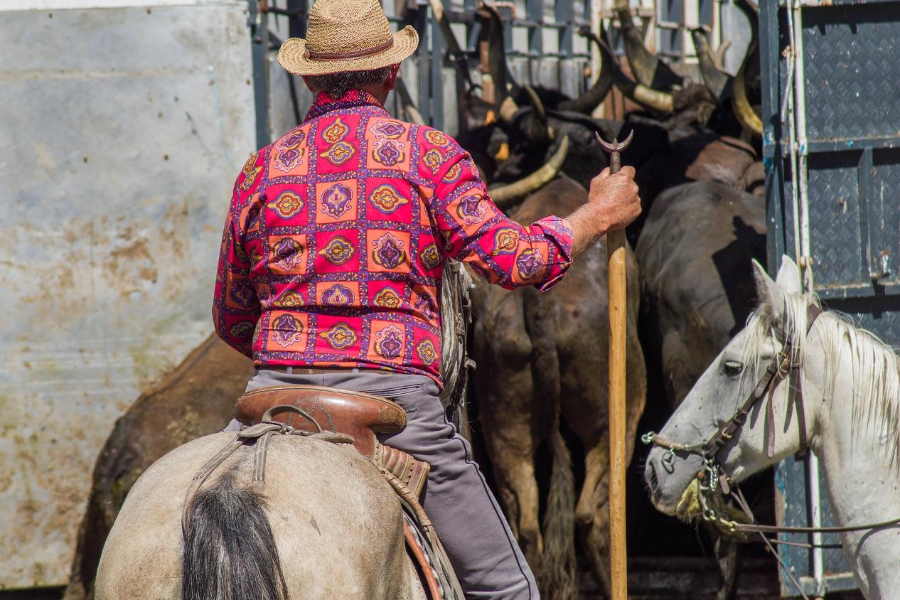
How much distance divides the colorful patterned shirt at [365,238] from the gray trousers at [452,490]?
47mm

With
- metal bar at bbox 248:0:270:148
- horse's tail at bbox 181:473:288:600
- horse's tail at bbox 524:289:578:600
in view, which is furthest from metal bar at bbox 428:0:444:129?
horse's tail at bbox 181:473:288:600

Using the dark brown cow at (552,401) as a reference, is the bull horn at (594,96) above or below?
above

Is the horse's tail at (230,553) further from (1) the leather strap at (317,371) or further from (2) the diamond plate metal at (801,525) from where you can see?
(2) the diamond plate metal at (801,525)

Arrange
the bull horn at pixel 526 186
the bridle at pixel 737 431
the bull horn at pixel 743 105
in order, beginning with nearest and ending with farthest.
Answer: the bridle at pixel 737 431 < the bull horn at pixel 526 186 < the bull horn at pixel 743 105

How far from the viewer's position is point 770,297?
11.1ft

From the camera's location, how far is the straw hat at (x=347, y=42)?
2.86 meters

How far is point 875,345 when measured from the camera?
3.31 m

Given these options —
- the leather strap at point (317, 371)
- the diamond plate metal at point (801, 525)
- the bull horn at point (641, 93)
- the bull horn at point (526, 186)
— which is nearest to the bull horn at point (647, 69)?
the bull horn at point (641, 93)

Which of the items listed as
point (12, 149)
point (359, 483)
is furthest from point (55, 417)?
point (359, 483)

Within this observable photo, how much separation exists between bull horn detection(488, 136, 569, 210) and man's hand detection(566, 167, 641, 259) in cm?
337

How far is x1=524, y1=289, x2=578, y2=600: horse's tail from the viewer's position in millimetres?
5453

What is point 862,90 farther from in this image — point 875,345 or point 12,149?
point 12,149

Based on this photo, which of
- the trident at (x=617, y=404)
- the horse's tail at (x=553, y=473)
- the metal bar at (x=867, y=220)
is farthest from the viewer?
the horse's tail at (x=553, y=473)

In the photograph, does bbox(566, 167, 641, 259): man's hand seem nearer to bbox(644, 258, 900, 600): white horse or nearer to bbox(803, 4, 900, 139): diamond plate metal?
bbox(644, 258, 900, 600): white horse
